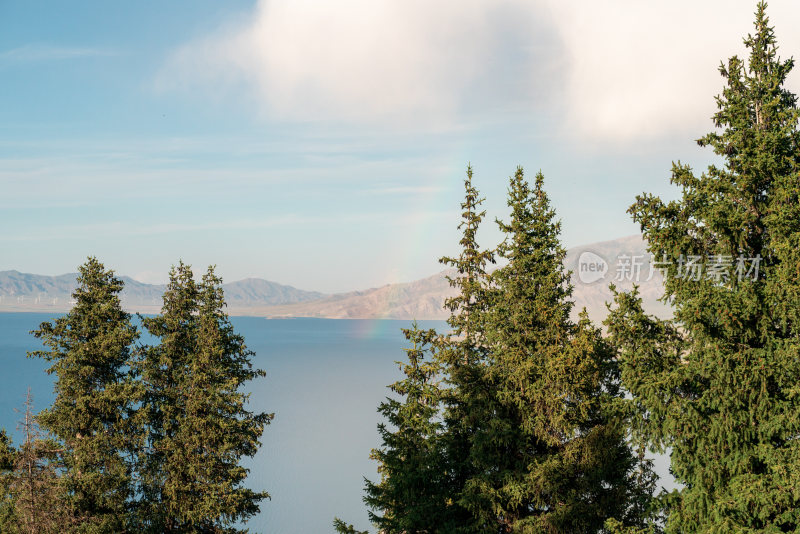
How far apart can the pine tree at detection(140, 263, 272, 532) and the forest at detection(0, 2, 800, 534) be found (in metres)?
0.08

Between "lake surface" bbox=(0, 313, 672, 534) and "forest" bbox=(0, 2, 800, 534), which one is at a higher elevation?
"forest" bbox=(0, 2, 800, 534)

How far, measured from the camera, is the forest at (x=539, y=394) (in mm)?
12109

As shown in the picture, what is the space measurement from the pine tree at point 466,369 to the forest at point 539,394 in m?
0.08

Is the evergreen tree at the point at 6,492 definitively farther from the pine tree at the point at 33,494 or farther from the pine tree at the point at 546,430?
the pine tree at the point at 546,430

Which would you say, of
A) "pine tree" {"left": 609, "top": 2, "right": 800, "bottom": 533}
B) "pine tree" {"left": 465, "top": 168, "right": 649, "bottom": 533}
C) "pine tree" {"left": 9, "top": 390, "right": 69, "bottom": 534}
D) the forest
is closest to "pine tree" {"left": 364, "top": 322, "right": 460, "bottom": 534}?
the forest

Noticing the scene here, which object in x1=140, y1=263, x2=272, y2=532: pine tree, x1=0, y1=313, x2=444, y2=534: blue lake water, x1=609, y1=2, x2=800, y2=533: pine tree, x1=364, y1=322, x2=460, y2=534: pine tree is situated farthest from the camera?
x1=0, y1=313, x2=444, y2=534: blue lake water

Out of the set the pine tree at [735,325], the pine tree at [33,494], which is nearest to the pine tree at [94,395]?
the pine tree at [33,494]

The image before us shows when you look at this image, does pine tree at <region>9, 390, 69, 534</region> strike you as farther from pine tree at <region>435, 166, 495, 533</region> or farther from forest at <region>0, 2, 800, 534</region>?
pine tree at <region>435, 166, 495, 533</region>

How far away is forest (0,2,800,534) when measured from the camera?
12109 mm

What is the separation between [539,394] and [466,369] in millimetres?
2461

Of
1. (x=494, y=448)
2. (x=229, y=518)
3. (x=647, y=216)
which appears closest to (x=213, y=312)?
(x=229, y=518)

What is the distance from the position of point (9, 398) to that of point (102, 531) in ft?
387

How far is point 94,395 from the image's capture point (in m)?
24.2

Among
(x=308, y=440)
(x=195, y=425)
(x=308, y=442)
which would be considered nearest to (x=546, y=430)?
(x=195, y=425)
